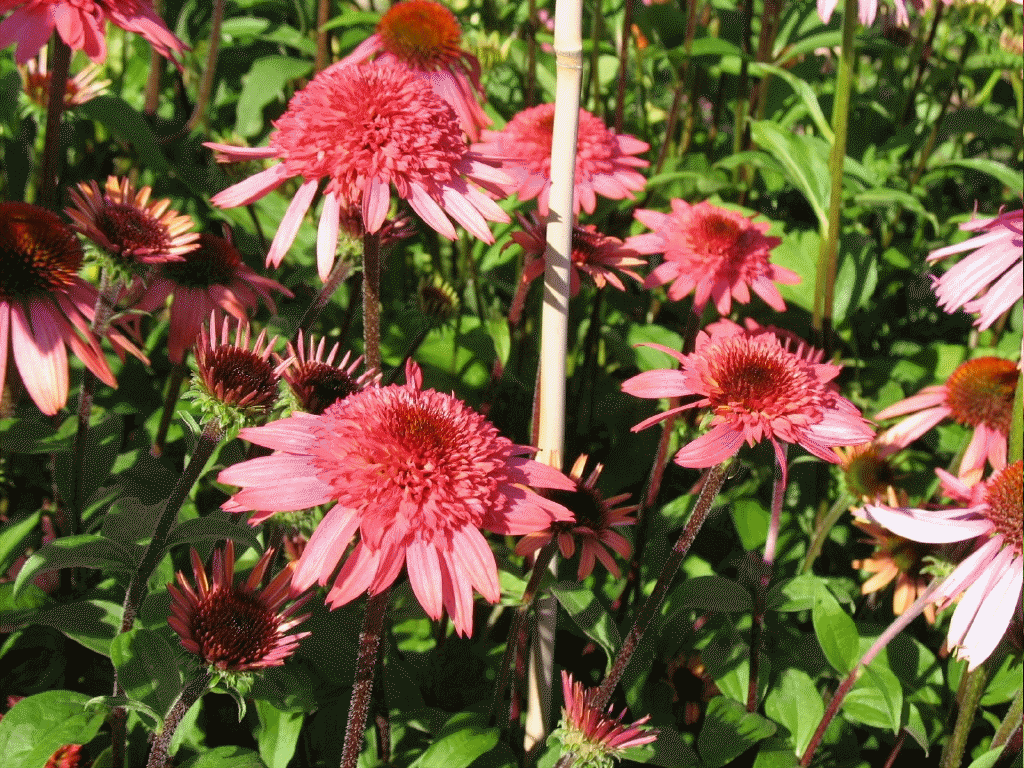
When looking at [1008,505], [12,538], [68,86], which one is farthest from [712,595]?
[68,86]

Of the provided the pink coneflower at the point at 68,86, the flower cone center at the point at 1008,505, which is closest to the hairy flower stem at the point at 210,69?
the pink coneflower at the point at 68,86

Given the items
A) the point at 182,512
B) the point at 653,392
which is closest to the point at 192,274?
the point at 182,512

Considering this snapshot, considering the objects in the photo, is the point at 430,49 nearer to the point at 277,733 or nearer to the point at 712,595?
the point at 712,595

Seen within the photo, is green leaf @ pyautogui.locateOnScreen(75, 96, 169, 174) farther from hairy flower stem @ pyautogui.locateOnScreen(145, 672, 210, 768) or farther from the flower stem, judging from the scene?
hairy flower stem @ pyautogui.locateOnScreen(145, 672, 210, 768)

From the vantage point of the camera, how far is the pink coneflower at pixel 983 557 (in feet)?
3.66

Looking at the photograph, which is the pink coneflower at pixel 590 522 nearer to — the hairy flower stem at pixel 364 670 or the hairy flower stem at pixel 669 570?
the hairy flower stem at pixel 669 570

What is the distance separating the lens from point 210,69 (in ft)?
6.56

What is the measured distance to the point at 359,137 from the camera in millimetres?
1087

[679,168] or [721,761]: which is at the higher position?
[679,168]

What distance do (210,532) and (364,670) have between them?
0.25 m

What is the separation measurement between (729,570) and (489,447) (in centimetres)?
110

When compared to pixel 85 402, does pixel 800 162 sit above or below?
above

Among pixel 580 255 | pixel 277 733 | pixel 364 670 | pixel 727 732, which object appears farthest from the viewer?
pixel 580 255

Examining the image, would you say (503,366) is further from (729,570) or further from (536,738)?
(729,570)
